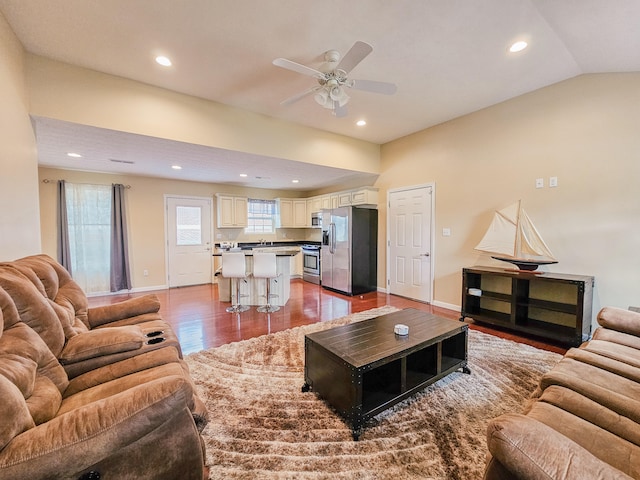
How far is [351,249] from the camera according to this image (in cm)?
527

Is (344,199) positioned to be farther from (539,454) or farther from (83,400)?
(539,454)

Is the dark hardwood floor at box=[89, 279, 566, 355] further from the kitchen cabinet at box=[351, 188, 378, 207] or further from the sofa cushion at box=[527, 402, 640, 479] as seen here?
the sofa cushion at box=[527, 402, 640, 479]

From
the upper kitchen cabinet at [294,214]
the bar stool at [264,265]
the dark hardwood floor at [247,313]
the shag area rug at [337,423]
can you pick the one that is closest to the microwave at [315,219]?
the upper kitchen cabinet at [294,214]

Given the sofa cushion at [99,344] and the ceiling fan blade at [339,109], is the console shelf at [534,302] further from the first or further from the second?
the sofa cushion at [99,344]

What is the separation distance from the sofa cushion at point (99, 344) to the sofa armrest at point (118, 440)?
2.38 ft

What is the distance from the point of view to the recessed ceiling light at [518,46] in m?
2.47

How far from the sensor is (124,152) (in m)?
3.83

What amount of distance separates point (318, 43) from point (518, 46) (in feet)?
6.18

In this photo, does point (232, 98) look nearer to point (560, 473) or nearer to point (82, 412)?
point (82, 412)

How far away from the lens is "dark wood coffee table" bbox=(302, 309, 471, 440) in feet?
5.61

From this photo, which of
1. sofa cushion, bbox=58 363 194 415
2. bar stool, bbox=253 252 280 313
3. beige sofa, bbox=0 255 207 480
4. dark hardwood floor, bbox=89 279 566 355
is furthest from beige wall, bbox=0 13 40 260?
bar stool, bbox=253 252 280 313

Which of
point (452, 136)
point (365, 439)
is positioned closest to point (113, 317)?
point (365, 439)

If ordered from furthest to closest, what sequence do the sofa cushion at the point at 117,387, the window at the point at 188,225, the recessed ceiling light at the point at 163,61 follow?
1. the window at the point at 188,225
2. the recessed ceiling light at the point at 163,61
3. the sofa cushion at the point at 117,387

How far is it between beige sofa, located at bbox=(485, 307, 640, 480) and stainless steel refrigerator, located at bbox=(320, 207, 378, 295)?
3.70 meters
